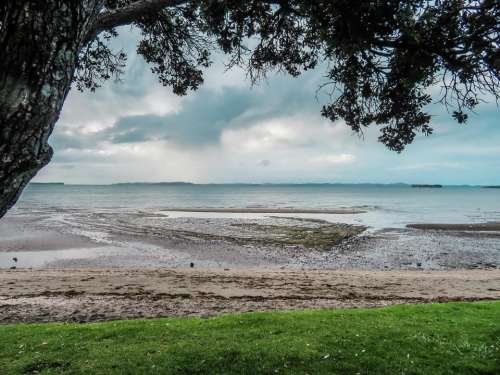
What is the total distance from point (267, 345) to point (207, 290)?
33.5ft

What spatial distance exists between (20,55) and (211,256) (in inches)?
1002

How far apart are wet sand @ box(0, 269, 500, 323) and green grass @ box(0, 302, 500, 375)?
4.33 metres

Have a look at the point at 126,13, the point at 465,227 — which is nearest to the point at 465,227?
the point at 465,227

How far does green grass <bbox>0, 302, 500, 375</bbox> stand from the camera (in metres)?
6.00

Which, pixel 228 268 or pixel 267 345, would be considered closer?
pixel 267 345

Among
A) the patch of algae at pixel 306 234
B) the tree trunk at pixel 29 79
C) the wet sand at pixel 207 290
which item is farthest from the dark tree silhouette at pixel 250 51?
the patch of algae at pixel 306 234

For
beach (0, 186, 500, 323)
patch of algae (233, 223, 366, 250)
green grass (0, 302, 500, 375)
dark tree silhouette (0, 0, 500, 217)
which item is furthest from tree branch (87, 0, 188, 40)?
patch of algae (233, 223, 366, 250)

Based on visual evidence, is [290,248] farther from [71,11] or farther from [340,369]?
[71,11]

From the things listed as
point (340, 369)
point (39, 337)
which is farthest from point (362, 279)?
point (39, 337)

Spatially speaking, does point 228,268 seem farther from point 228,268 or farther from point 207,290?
point 207,290

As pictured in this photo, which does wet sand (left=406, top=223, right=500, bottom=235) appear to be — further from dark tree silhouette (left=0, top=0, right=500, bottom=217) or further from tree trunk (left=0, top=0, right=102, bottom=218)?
tree trunk (left=0, top=0, right=102, bottom=218)

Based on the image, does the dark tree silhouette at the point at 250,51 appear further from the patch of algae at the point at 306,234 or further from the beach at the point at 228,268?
the patch of algae at the point at 306,234

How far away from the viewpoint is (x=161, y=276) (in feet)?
65.4

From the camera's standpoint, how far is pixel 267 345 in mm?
6766
